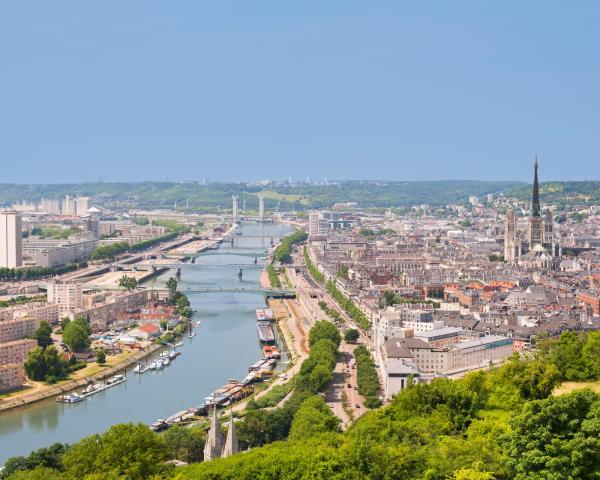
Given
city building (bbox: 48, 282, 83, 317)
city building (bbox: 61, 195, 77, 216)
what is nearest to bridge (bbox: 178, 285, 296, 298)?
city building (bbox: 48, 282, 83, 317)

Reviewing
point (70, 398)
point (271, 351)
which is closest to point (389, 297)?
point (271, 351)

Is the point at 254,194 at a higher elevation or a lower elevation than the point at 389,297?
higher

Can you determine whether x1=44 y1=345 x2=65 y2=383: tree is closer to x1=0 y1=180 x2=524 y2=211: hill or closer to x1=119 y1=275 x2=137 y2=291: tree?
x1=119 y1=275 x2=137 y2=291: tree

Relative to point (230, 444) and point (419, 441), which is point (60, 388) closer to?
point (230, 444)

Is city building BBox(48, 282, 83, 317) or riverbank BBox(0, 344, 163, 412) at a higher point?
city building BBox(48, 282, 83, 317)

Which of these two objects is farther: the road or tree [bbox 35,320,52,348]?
tree [bbox 35,320,52,348]

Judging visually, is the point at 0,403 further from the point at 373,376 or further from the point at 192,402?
the point at 373,376

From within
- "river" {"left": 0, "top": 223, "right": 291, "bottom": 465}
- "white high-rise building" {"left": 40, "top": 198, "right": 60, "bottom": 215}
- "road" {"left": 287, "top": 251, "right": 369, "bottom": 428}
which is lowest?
"river" {"left": 0, "top": 223, "right": 291, "bottom": 465}
